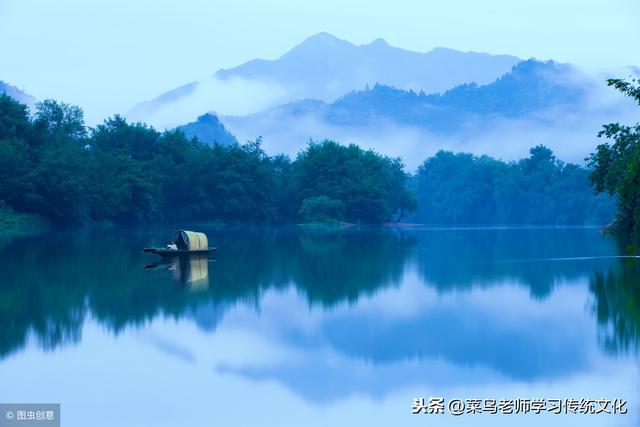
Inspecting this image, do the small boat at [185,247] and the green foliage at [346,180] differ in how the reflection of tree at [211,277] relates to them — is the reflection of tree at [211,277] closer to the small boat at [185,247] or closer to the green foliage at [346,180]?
the small boat at [185,247]

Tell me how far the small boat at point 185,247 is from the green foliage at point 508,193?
64.2 m

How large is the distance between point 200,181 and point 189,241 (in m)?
44.5

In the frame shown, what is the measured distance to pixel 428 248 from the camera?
3453 centimetres

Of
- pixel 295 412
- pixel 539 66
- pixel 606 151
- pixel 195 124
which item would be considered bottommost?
pixel 295 412

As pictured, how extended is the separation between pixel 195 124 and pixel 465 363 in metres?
133

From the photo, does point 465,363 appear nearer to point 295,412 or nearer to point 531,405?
point 531,405

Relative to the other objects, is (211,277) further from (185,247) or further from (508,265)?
(508,265)

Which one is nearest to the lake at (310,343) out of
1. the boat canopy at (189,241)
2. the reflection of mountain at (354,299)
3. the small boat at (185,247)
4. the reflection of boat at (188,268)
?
the reflection of mountain at (354,299)

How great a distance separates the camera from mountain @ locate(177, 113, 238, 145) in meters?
138

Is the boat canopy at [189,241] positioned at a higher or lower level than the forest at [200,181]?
lower

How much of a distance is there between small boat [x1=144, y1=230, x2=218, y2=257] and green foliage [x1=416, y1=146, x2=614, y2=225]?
211 ft

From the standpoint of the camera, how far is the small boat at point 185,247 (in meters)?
25.1

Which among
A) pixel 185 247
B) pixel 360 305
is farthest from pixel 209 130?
pixel 360 305

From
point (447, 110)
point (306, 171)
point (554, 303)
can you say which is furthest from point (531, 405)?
point (447, 110)
